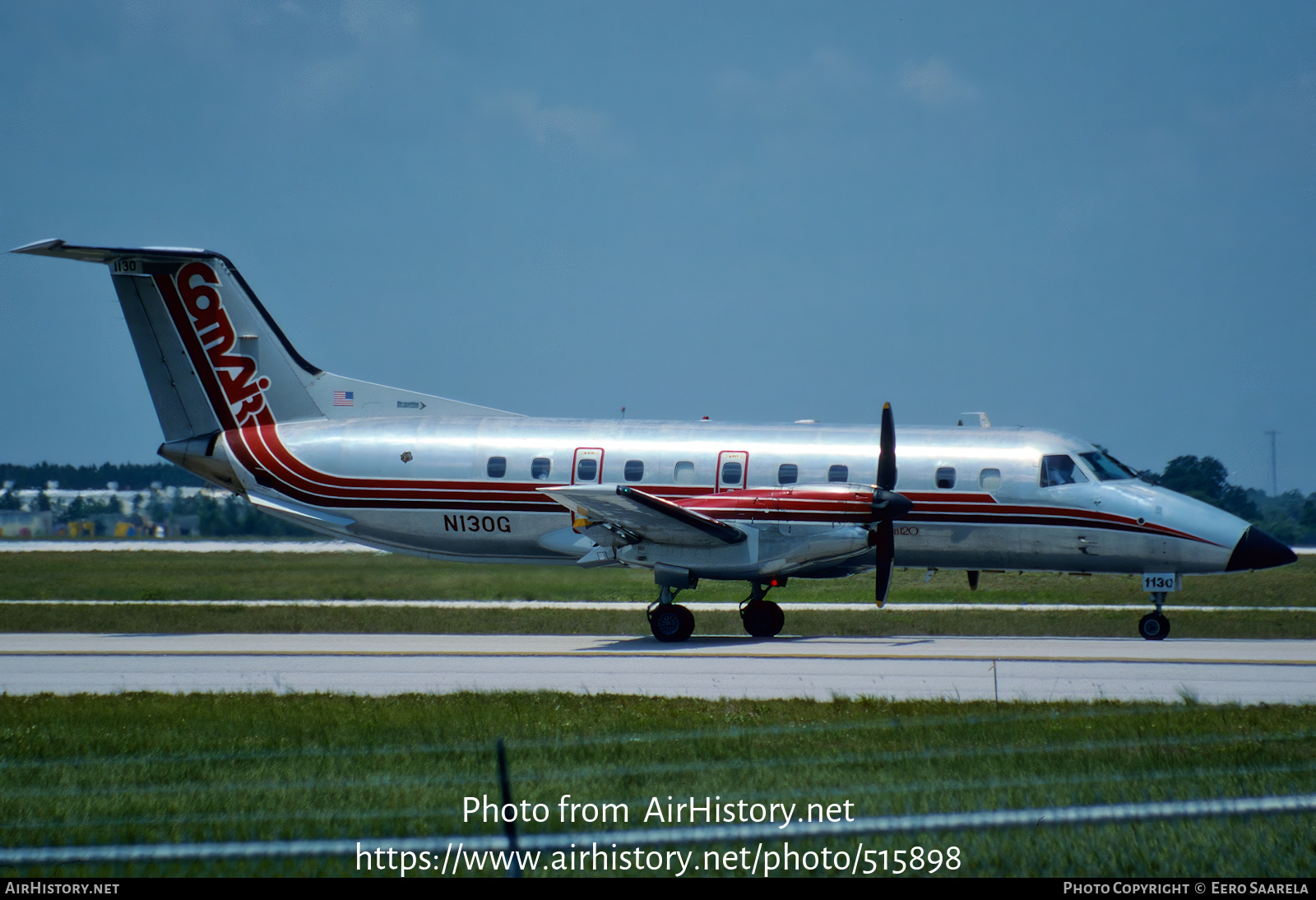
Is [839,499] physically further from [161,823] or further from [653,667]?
[161,823]

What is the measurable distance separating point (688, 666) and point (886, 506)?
5.53 meters

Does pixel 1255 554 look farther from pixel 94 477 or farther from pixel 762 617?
pixel 94 477

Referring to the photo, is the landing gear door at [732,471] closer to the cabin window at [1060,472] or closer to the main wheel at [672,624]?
the main wheel at [672,624]

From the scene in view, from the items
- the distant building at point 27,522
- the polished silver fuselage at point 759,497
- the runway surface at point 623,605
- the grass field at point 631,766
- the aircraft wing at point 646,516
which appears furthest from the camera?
the distant building at point 27,522

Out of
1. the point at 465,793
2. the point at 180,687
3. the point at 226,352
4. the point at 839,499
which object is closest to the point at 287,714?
the point at 180,687

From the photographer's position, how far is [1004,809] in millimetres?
8711

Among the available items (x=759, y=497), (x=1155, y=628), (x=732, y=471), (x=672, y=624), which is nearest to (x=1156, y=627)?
(x=1155, y=628)

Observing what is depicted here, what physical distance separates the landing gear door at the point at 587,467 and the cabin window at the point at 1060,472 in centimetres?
891

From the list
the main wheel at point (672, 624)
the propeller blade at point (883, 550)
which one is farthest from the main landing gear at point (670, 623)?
the propeller blade at point (883, 550)

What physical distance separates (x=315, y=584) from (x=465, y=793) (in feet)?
88.9

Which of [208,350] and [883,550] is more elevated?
[208,350]

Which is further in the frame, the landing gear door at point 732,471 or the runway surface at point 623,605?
the runway surface at point 623,605

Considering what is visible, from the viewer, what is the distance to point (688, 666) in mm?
18062

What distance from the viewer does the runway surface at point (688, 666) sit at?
1541 cm
